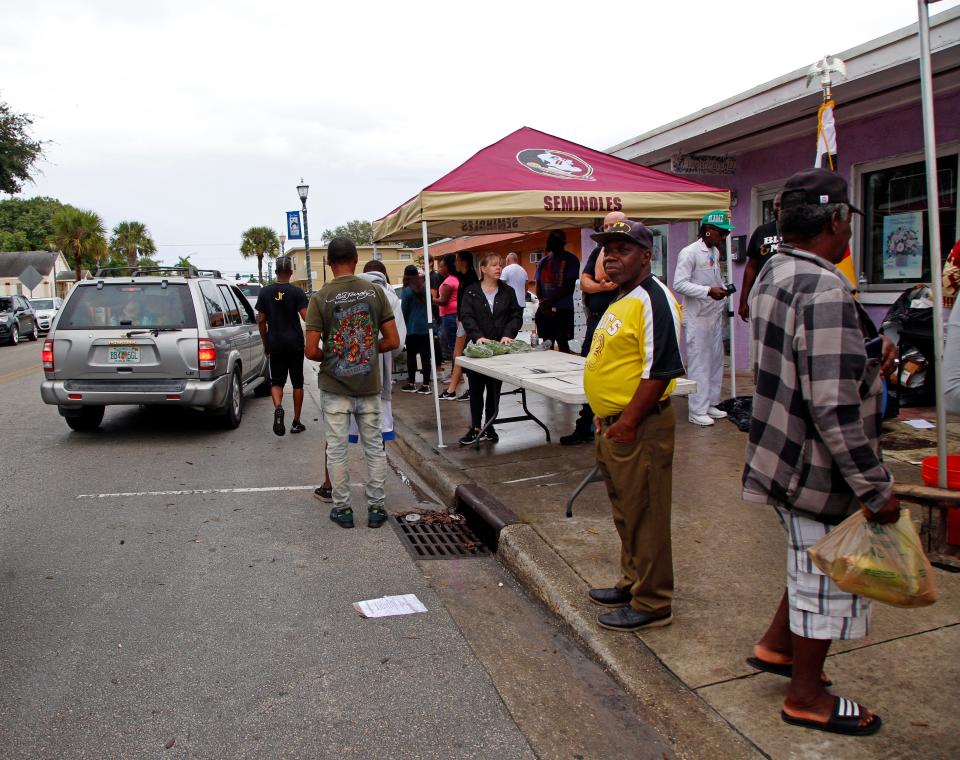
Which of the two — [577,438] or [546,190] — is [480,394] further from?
[546,190]

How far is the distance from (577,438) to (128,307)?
505 cm

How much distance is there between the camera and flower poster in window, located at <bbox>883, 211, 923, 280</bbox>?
321 inches

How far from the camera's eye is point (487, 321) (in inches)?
299

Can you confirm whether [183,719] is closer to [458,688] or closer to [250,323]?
[458,688]

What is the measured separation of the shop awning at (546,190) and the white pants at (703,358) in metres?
1.11

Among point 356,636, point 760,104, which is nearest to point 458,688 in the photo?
point 356,636

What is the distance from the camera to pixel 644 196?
712 centimetres

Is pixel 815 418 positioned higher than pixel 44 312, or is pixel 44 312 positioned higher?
pixel 44 312

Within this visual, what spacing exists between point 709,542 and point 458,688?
1.99 metres

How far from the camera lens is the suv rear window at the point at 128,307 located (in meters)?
8.21

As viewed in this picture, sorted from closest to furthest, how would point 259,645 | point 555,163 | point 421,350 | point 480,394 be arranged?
point 259,645
point 555,163
point 480,394
point 421,350

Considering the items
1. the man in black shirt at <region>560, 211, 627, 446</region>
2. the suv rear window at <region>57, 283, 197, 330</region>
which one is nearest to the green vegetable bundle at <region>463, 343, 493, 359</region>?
the man in black shirt at <region>560, 211, 627, 446</region>

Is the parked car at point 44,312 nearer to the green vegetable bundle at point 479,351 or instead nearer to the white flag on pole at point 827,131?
the green vegetable bundle at point 479,351

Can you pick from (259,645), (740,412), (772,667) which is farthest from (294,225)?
(772,667)
